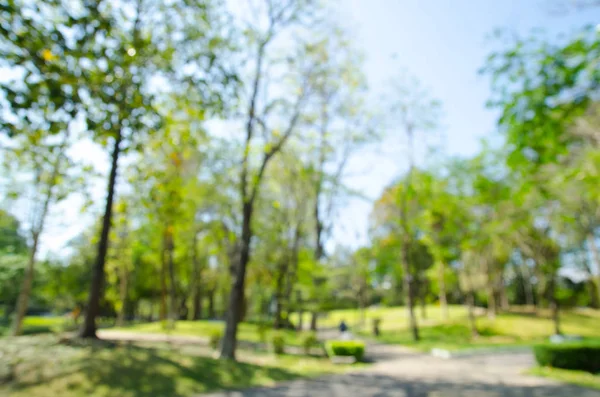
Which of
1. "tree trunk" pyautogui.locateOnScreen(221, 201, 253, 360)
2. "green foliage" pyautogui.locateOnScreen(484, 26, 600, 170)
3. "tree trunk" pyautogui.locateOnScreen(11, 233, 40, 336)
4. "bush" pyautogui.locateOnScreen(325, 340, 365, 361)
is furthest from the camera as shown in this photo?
"bush" pyautogui.locateOnScreen(325, 340, 365, 361)

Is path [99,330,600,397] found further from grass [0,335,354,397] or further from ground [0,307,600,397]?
grass [0,335,354,397]

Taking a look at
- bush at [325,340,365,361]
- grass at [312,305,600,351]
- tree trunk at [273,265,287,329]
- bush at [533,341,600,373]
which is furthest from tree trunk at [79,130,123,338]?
tree trunk at [273,265,287,329]

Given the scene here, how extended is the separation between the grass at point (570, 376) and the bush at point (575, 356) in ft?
0.69

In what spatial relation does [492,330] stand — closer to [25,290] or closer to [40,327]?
[25,290]

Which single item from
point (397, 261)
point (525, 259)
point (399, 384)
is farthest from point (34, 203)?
point (525, 259)

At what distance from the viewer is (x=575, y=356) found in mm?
10555

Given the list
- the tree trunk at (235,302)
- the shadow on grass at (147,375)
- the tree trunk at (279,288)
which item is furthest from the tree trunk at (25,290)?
the tree trunk at (279,288)

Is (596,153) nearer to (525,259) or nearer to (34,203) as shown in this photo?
(34,203)

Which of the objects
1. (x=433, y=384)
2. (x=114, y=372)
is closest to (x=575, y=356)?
(x=433, y=384)

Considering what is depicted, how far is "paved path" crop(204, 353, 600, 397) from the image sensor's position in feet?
27.1

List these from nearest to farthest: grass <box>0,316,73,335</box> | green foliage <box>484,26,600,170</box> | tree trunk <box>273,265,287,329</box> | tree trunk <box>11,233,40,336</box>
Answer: green foliage <box>484,26,600,170</box> → tree trunk <box>11,233,40,336</box> → grass <box>0,316,73,335</box> → tree trunk <box>273,265,287,329</box>

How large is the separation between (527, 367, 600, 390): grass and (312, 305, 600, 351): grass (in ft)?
28.3

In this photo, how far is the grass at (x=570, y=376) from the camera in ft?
28.9

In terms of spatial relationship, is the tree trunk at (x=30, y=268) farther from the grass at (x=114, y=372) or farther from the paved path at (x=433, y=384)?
the paved path at (x=433, y=384)
